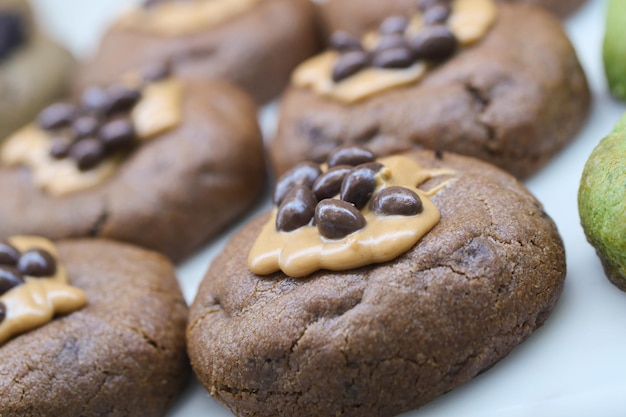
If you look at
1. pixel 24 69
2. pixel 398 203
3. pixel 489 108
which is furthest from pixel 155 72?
pixel 398 203

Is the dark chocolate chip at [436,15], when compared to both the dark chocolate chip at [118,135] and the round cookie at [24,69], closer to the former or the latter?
the dark chocolate chip at [118,135]

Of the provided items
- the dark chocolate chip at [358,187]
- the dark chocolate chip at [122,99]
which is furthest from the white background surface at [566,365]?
the dark chocolate chip at [122,99]

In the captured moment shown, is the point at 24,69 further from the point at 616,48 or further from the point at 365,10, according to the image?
the point at 616,48

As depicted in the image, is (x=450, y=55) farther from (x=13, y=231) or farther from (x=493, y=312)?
(x=13, y=231)

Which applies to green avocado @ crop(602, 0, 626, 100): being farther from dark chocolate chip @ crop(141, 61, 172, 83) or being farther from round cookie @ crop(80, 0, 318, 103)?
dark chocolate chip @ crop(141, 61, 172, 83)

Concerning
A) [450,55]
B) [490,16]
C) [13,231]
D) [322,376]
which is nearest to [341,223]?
[322,376]
